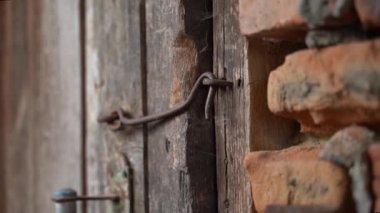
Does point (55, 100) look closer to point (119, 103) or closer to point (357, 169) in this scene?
point (119, 103)

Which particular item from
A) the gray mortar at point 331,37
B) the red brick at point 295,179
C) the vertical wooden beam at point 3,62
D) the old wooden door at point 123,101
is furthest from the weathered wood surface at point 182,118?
the vertical wooden beam at point 3,62

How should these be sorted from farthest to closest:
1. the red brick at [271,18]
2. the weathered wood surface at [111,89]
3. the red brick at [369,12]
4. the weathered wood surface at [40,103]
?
the weathered wood surface at [40,103]
the weathered wood surface at [111,89]
the red brick at [271,18]
the red brick at [369,12]

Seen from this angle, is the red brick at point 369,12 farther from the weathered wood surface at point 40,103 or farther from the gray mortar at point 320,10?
the weathered wood surface at point 40,103

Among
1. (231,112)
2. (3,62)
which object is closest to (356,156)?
(231,112)

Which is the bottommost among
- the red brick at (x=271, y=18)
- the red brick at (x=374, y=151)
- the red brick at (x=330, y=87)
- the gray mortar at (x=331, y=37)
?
the red brick at (x=374, y=151)

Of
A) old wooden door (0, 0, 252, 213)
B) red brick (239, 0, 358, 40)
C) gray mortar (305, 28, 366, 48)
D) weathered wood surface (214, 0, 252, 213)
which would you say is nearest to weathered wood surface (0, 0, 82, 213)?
old wooden door (0, 0, 252, 213)

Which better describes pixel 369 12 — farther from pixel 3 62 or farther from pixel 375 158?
pixel 3 62

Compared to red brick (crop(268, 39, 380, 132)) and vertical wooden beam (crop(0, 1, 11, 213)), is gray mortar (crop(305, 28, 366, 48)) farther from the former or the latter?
vertical wooden beam (crop(0, 1, 11, 213))
